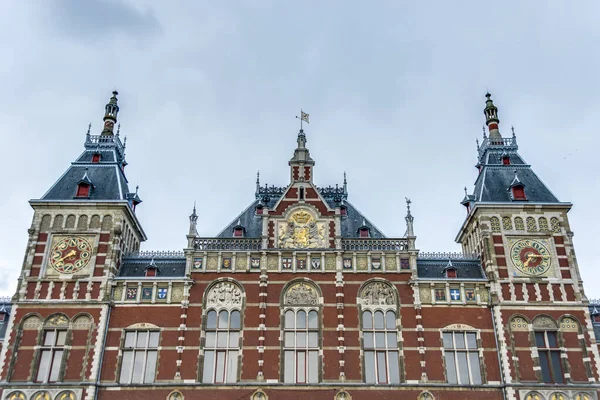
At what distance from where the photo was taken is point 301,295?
3650 centimetres

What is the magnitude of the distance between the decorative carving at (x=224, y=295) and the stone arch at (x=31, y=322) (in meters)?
10.1

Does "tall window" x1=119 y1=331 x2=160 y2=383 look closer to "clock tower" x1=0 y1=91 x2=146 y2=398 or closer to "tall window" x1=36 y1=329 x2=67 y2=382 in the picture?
"clock tower" x1=0 y1=91 x2=146 y2=398

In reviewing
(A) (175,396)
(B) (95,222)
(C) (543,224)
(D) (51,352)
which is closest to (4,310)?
(D) (51,352)

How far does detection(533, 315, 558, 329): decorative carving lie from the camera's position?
116ft

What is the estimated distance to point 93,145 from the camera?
146 feet

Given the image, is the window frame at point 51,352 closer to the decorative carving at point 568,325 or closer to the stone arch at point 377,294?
the stone arch at point 377,294

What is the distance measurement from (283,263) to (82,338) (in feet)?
42.2

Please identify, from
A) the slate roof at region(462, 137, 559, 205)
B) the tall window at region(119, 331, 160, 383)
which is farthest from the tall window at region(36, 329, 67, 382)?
the slate roof at region(462, 137, 559, 205)

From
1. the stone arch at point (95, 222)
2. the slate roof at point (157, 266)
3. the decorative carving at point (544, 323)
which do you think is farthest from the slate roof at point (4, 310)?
the decorative carving at point (544, 323)

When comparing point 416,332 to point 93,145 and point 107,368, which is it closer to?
point 107,368

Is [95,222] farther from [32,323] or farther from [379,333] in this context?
[379,333]

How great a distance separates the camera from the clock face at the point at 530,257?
37281mm

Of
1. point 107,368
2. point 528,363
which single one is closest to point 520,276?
point 528,363

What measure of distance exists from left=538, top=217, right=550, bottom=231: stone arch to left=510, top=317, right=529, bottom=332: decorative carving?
261 inches
